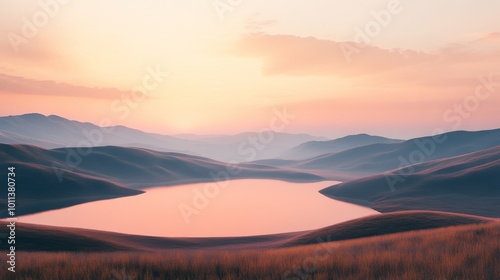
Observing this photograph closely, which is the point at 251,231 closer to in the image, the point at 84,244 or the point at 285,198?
the point at 84,244

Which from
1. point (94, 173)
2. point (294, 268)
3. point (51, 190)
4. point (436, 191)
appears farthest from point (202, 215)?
point (94, 173)

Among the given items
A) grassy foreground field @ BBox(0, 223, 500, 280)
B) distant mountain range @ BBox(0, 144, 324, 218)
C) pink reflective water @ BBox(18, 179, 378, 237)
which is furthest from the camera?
distant mountain range @ BBox(0, 144, 324, 218)

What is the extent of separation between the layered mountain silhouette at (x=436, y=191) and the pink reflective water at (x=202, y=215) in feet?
29.8

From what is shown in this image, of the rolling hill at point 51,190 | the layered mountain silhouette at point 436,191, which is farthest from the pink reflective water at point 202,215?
the layered mountain silhouette at point 436,191

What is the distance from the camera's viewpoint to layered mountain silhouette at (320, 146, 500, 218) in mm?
67562

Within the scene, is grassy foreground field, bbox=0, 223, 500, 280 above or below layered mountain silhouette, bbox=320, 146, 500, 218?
below

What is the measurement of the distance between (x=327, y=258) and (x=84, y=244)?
975 inches

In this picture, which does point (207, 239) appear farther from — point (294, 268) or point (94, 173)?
point (94, 173)

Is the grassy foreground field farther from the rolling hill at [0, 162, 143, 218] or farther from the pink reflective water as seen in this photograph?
the rolling hill at [0, 162, 143, 218]

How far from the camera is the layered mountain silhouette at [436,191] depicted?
67562 millimetres

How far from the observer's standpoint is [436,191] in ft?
261

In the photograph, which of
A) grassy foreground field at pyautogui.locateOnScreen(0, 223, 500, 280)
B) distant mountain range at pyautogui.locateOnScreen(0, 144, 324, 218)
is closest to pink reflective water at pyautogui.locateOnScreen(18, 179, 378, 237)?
distant mountain range at pyautogui.locateOnScreen(0, 144, 324, 218)

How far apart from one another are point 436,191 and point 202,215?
175 feet

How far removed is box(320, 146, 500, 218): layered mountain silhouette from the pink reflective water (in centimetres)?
909
